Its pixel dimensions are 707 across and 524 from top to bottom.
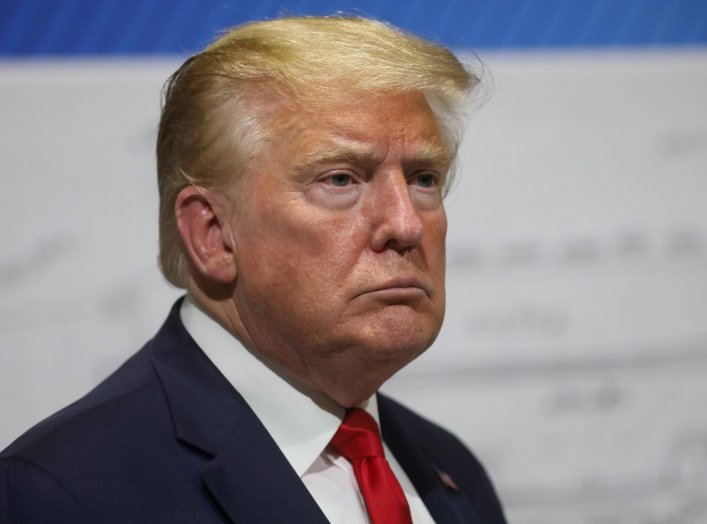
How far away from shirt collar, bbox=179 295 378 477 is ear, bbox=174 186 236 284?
0.08 meters

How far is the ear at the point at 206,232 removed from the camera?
1.48 m

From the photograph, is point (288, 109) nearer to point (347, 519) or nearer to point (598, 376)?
point (347, 519)

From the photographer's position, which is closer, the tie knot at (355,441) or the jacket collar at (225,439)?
the jacket collar at (225,439)

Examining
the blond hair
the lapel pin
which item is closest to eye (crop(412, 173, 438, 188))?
the blond hair

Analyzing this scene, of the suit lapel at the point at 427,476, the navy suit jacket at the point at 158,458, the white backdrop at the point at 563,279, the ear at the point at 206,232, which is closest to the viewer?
the navy suit jacket at the point at 158,458

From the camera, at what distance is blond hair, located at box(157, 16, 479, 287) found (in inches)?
56.9

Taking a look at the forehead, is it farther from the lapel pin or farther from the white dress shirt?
the lapel pin

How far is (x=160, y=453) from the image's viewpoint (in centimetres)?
132

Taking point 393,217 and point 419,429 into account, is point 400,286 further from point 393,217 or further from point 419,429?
point 419,429

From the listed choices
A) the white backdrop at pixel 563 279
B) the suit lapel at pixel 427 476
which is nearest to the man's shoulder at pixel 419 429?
the suit lapel at pixel 427 476

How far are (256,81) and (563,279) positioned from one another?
1300 mm

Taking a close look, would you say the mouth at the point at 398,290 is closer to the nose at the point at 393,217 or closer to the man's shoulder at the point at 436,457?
the nose at the point at 393,217

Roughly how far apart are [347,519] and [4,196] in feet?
3.63

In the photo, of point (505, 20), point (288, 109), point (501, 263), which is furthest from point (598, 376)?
point (288, 109)
